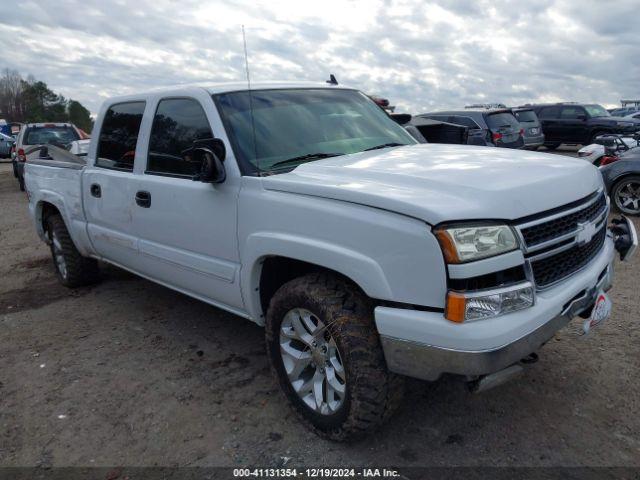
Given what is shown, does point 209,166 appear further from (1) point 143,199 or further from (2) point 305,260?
(1) point 143,199

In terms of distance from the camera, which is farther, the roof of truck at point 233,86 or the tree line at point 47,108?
the tree line at point 47,108

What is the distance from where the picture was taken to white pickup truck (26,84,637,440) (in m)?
2.25

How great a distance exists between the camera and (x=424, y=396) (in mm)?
3242

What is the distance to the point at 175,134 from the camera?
12.2 ft

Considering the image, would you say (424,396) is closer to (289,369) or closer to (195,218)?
(289,369)

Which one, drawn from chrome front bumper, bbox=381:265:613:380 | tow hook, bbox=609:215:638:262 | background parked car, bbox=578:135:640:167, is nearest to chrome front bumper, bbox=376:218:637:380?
chrome front bumper, bbox=381:265:613:380

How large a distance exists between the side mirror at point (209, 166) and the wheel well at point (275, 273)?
56cm

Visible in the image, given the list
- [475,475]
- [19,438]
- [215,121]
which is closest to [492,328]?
[475,475]

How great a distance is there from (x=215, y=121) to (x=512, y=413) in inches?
96.6

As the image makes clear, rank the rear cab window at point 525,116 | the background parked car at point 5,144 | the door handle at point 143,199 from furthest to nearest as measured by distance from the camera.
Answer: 1. the background parked car at point 5,144
2. the rear cab window at point 525,116
3. the door handle at point 143,199

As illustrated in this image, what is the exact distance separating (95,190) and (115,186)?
0.39 metres

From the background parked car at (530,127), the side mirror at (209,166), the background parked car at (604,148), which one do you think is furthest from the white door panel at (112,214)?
the background parked car at (530,127)

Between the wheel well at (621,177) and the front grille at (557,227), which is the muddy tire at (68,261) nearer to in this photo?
the front grille at (557,227)

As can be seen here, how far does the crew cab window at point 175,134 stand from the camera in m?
3.51
